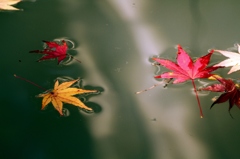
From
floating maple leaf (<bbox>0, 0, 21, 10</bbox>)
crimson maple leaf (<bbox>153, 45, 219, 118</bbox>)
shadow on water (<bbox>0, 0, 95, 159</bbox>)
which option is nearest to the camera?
shadow on water (<bbox>0, 0, 95, 159</bbox>)

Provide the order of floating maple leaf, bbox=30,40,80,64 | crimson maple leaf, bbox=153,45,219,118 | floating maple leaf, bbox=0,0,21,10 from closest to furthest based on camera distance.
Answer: crimson maple leaf, bbox=153,45,219,118 → floating maple leaf, bbox=30,40,80,64 → floating maple leaf, bbox=0,0,21,10

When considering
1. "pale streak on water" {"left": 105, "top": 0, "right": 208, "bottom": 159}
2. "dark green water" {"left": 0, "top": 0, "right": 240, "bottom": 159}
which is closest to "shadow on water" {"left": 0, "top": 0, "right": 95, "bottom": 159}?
"dark green water" {"left": 0, "top": 0, "right": 240, "bottom": 159}

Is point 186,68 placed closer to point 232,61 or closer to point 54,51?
point 232,61

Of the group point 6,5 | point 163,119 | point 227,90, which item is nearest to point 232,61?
point 227,90

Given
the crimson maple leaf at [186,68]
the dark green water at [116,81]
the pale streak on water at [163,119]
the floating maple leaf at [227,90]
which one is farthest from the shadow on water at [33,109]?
the floating maple leaf at [227,90]

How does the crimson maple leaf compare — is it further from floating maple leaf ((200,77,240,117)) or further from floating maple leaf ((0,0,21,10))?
floating maple leaf ((0,0,21,10))

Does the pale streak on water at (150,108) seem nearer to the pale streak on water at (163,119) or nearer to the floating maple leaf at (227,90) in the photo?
the pale streak on water at (163,119)
